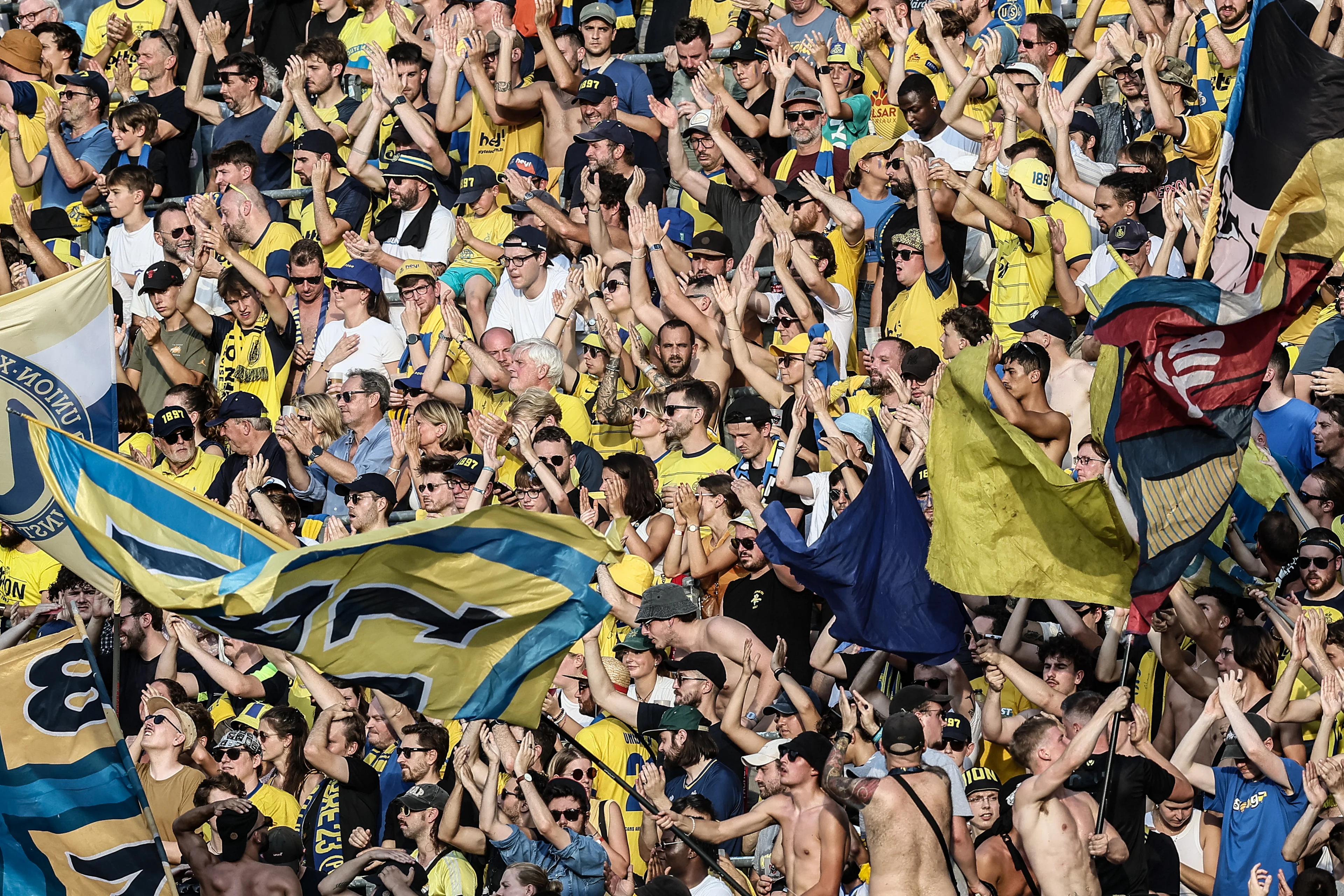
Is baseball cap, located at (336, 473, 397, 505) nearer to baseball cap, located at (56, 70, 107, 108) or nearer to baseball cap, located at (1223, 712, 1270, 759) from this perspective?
baseball cap, located at (1223, 712, 1270, 759)

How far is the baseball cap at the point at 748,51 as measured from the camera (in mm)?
14875

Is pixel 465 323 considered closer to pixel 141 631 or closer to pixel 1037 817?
pixel 141 631

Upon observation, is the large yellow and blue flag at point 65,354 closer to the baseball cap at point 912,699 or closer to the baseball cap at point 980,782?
the baseball cap at point 912,699

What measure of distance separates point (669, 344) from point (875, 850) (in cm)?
452

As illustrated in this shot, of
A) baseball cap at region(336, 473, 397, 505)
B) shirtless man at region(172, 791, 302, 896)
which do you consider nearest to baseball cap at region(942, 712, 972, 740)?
shirtless man at region(172, 791, 302, 896)

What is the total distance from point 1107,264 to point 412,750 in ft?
14.5

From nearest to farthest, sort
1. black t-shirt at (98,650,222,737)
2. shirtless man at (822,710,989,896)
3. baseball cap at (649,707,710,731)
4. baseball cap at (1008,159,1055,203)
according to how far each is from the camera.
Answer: shirtless man at (822,710,989,896) → baseball cap at (649,707,710,731) → black t-shirt at (98,650,222,737) → baseball cap at (1008,159,1055,203)

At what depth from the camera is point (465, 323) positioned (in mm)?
14164

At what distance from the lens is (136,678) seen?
12.9m

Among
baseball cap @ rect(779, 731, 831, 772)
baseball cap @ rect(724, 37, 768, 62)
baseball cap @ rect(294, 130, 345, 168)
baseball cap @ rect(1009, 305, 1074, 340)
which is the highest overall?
baseball cap @ rect(1009, 305, 1074, 340)

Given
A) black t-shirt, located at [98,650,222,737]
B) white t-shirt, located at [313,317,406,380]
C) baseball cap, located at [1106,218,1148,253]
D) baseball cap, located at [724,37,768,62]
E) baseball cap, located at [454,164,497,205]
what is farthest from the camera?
baseball cap, located at [454,164,497,205]

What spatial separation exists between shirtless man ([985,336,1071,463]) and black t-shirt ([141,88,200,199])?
7722 millimetres

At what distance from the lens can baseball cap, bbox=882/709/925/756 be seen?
9.61 metres

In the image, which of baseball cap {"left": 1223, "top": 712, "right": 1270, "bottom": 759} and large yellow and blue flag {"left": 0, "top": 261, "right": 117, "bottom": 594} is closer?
baseball cap {"left": 1223, "top": 712, "right": 1270, "bottom": 759}
